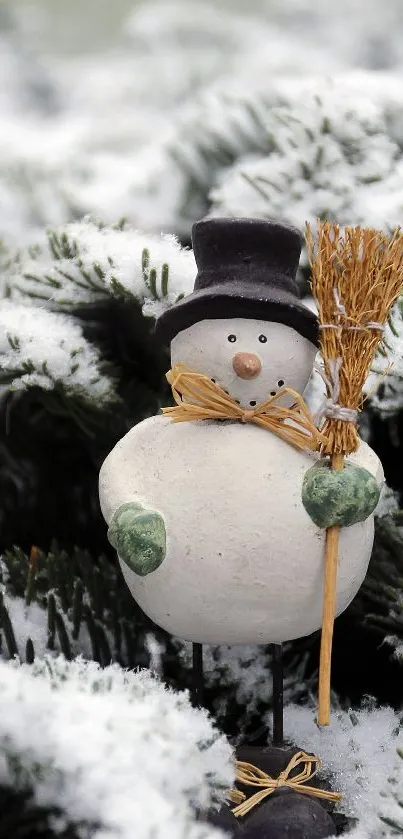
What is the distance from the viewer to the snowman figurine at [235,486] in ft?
1.85

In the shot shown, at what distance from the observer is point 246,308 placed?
574 millimetres

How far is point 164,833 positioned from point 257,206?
579mm

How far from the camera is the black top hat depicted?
0.57m

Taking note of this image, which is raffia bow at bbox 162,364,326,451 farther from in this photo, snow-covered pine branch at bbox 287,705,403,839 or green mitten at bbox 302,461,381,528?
snow-covered pine branch at bbox 287,705,403,839

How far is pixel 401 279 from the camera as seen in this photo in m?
0.57

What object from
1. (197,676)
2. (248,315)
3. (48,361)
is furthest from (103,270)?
(197,676)

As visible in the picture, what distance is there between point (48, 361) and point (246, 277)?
0.66 ft

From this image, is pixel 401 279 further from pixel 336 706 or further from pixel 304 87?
pixel 304 87

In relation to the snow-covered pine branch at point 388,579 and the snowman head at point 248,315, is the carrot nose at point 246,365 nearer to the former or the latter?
the snowman head at point 248,315

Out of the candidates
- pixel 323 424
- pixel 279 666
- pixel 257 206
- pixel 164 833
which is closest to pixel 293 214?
pixel 257 206

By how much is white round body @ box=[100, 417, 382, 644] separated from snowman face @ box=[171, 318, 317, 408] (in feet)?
0.10

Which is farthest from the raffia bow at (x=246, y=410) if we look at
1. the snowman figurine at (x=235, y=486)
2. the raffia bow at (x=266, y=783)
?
the raffia bow at (x=266, y=783)

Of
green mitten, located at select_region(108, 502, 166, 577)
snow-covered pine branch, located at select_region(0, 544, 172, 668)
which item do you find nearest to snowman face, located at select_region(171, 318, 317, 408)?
green mitten, located at select_region(108, 502, 166, 577)

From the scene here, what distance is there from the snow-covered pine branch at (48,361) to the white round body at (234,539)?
14 centimetres
